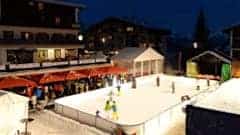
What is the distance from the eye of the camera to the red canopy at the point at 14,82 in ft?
59.7

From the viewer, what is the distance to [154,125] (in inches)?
634

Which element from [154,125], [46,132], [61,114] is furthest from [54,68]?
[154,125]

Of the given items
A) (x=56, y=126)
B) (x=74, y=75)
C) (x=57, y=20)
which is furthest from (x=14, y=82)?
(x=57, y=20)

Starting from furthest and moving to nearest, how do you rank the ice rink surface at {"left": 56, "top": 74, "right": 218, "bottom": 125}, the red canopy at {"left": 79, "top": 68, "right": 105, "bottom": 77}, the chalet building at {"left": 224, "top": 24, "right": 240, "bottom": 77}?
the chalet building at {"left": 224, "top": 24, "right": 240, "bottom": 77} → the red canopy at {"left": 79, "top": 68, "right": 105, "bottom": 77} → the ice rink surface at {"left": 56, "top": 74, "right": 218, "bottom": 125}

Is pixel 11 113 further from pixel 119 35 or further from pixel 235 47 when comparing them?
pixel 119 35

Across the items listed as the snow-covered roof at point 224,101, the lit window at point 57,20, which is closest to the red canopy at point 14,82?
the snow-covered roof at point 224,101

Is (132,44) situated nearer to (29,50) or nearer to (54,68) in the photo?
(29,50)

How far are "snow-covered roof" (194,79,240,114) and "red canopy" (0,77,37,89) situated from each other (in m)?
12.8

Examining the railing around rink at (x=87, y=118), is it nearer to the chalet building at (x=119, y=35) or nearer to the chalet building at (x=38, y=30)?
the chalet building at (x=38, y=30)

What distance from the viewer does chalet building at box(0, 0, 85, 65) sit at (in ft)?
85.4

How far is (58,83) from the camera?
908 inches

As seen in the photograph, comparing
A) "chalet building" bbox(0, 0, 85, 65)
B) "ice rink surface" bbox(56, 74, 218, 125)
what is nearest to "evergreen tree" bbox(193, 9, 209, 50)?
"ice rink surface" bbox(56, 74, 218, 125)

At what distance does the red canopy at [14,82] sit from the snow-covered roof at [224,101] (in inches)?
504

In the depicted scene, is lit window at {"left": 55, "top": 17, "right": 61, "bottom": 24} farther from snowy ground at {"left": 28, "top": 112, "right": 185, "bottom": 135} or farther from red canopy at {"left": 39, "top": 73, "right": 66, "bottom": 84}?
snowy ground at {"left": 28, "top": 112, "right": 185, "bottom": 135}
